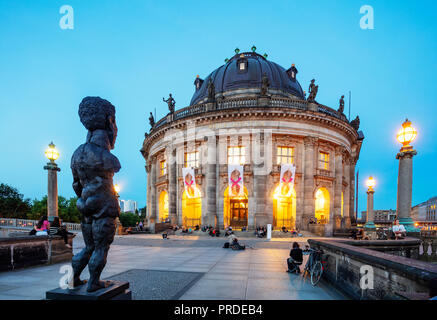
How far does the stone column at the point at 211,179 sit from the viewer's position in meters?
25.7

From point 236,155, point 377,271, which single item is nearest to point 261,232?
point 236,155

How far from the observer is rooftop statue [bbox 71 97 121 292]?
3455 mm

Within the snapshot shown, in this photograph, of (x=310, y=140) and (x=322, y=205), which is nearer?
(x=310, y=140)

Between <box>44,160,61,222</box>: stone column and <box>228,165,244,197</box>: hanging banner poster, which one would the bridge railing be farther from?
<box>228,165,244,197</box>: hanging banner poster

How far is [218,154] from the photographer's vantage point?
26.9 m

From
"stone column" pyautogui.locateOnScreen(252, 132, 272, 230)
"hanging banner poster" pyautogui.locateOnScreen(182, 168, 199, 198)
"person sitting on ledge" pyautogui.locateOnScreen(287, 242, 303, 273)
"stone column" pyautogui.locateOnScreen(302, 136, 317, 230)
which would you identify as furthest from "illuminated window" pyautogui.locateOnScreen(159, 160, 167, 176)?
"person sitting on ledge" pyautogui.locateOnScreen(287, 242, 303, 273)

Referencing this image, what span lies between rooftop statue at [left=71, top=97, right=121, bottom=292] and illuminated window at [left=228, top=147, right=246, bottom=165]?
2324 cm

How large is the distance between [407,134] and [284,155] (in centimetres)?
1641

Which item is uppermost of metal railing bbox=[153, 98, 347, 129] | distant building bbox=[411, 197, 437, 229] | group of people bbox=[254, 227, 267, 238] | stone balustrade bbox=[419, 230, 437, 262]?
metal railing bbox=[153, 98, 347, 129]

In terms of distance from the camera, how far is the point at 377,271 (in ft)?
14.5

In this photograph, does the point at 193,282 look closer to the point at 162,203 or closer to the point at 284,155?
the point at 284,155

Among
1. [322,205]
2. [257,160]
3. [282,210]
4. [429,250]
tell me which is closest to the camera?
[429,250]

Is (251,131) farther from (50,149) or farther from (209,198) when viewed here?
(50,149)
